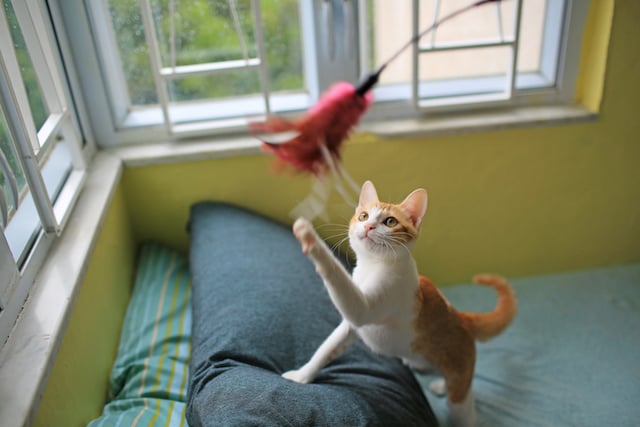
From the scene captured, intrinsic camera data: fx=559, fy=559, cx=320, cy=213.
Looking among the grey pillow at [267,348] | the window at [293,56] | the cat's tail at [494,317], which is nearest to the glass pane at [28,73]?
the window at [293,56]

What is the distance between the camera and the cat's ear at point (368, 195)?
2.97 ft

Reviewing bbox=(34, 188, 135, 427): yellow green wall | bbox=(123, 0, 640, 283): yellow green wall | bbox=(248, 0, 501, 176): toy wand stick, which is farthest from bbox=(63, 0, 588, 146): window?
bbox=(248, 0, 501, 176): toy wand stick

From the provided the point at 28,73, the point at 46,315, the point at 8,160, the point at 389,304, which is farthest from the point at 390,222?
the point at 28,73

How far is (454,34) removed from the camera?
1.60 m

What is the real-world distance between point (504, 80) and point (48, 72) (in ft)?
4.01

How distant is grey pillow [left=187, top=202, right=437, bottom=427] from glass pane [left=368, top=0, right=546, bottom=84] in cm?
61

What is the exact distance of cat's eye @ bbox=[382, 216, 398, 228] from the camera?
84 centimetres

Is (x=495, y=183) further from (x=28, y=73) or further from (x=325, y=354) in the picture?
(x=28, y=73)

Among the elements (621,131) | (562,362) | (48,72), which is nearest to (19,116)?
(48,72)

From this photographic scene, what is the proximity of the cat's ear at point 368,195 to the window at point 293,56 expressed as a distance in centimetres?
63

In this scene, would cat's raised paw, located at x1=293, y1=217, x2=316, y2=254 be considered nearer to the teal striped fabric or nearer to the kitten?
the kitten

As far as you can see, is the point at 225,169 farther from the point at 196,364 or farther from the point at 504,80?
the point at 504,80

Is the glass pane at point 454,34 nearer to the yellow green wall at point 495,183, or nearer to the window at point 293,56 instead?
the window at point 293,56

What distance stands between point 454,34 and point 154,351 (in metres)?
1.16
